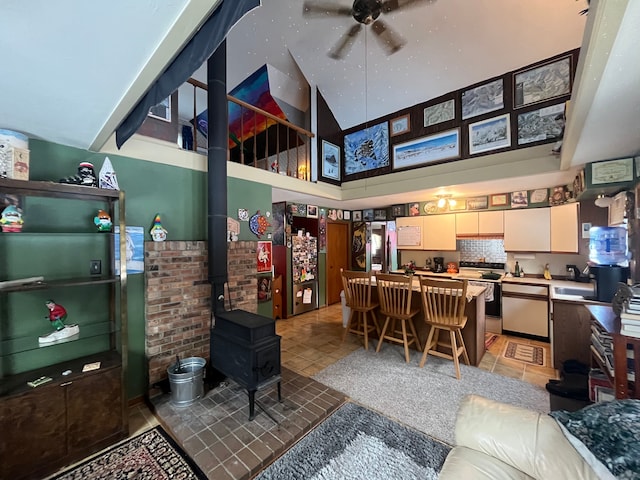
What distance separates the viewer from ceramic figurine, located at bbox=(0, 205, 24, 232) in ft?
5.27

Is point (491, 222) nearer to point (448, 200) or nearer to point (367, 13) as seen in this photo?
point (448, 200)

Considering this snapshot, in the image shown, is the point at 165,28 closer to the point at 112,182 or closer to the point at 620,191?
the point at 112,182

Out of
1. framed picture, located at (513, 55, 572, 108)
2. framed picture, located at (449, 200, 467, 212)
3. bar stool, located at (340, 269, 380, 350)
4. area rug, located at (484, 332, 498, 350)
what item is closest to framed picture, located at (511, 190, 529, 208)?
framed picture, located at (449, 200, 467, 212)

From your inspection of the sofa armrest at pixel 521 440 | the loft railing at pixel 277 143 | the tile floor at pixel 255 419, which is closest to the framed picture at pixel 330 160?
the loft railing at pixel 277 143

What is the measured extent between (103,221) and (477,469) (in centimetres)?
280

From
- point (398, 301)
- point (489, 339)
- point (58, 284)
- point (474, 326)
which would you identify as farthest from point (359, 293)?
point (58, 284)

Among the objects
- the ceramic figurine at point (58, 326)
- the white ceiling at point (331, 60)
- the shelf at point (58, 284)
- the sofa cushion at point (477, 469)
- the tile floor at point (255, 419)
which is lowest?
the tile floor at point (255, 419)

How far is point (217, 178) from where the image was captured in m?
2.52

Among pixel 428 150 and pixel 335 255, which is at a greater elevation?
pixel 428 150

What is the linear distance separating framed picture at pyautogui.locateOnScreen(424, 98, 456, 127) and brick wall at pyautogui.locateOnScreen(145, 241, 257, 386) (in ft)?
12.4

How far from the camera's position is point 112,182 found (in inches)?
83.2

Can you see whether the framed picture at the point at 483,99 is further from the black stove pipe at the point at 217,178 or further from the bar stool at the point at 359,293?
the black stove pipe at the point at 217,178

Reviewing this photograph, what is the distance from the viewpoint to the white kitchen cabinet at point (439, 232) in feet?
15.2

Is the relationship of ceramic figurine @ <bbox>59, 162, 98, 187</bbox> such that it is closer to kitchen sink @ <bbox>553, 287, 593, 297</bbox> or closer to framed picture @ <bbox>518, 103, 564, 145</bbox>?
framed picture @ <bbox>518, 103, 564, 145</bbox>
